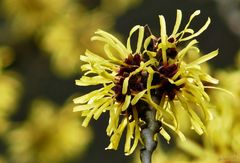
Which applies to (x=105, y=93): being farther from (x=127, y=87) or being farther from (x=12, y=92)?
(x=12, y=92)

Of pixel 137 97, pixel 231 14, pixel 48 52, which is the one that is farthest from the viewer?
pixel 48 52

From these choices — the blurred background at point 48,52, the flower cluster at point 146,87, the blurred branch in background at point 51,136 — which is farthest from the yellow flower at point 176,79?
the blurred branch in background at point 51,136

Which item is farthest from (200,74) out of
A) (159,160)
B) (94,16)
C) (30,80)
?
(30,80)

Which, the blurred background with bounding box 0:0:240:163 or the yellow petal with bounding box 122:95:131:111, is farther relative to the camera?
the blurred background with bounding box 0:0:240:163

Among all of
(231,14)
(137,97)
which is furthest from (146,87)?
(231,14)

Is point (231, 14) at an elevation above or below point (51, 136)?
above

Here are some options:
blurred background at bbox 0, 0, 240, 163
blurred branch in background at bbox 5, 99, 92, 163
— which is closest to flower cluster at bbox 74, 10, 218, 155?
blurred background at bbox 0, 0, 240, 163

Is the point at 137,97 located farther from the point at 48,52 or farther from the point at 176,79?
the point at 48,52

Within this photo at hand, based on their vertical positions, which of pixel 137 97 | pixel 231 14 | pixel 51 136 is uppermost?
pixel 231 14

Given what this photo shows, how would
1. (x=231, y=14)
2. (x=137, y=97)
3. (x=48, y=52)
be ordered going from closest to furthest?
1. (x=137, y=97)
2. (x=231, y=14)
3. (x=48, y=52)

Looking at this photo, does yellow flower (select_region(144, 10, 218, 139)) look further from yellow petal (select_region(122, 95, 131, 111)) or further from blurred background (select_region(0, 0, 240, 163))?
blurred background (select_region(0, 0, 240, 163))

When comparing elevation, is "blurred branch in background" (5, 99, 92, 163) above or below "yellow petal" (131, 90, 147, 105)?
above
